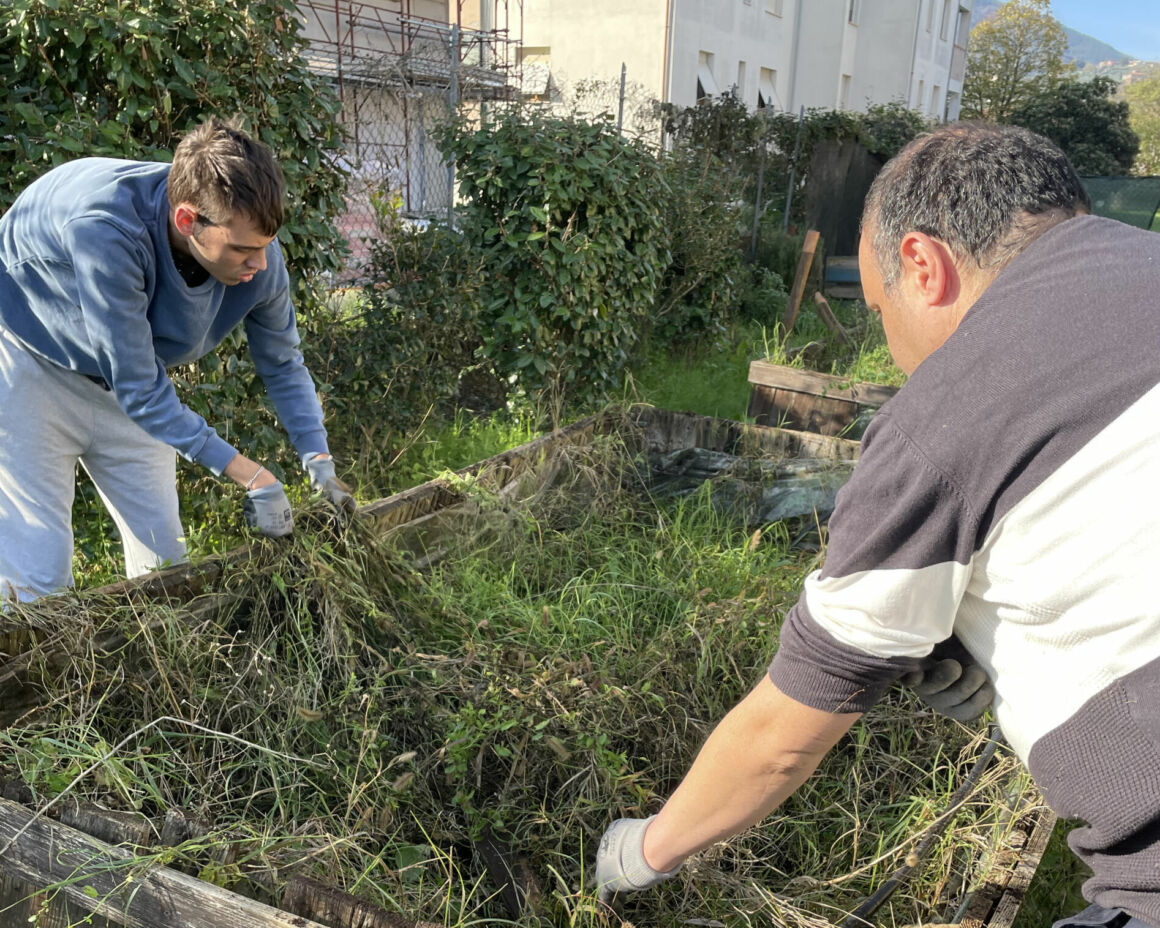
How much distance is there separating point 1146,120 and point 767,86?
4205 cm

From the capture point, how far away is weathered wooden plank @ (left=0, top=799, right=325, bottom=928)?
1595 mm

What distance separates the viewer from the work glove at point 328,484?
281cm

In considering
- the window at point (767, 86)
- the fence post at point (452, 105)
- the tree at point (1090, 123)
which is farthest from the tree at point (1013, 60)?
the fence post at point (452, 105)

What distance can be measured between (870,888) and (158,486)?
235 cm

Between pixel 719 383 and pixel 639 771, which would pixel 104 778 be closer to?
pixel 639 771

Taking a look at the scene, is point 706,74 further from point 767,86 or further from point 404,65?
point 404,65

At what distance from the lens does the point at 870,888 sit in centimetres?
227

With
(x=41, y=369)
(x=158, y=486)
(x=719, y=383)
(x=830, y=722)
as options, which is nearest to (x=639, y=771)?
(x=830, y=722)

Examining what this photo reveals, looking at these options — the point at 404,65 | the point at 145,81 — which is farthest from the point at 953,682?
the point at 404,65

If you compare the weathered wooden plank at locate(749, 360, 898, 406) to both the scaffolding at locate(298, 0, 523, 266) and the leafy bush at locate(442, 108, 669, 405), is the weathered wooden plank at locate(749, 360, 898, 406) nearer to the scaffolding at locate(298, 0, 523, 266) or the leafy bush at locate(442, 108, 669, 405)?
the leafy bush at locate(442, 108, 669, 405)

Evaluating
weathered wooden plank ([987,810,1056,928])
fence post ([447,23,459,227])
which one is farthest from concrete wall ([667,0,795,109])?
weathered wooden plank ([987,810,1056,928])

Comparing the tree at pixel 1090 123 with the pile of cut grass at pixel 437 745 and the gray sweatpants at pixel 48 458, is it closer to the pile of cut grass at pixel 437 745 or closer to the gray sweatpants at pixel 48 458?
the pile of cut grass at pixel 437 745

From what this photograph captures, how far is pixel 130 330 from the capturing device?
2.44 metres

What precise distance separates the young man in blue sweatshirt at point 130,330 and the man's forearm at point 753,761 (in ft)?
5.07
